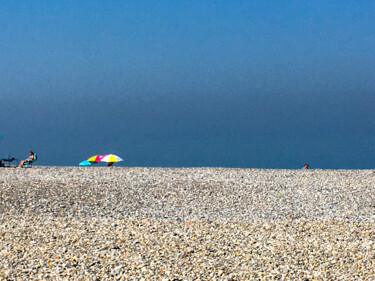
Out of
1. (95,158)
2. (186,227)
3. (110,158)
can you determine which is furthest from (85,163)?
(186,227)

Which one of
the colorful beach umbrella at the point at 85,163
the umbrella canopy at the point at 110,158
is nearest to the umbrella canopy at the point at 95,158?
the umbrella canopy at the point at 110,158

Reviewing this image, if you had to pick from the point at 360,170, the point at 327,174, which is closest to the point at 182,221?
the point at 327,174

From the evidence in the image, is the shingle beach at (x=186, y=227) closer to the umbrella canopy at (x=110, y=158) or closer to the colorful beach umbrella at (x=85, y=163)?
the umbrella canopy at (x=110, y=158)

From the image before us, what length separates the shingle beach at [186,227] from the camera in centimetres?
667

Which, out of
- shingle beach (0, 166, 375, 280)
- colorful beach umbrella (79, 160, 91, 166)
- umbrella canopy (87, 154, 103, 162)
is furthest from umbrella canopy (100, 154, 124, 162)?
shingle beach (0, 166, 375, 280)

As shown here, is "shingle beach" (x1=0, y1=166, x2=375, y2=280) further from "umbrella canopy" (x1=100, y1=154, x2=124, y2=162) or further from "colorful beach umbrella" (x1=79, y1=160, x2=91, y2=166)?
"colorful beach umbrella" (x1=79, y1=160, x2=91, y2=166)

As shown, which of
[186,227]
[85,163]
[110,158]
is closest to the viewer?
[186,227]

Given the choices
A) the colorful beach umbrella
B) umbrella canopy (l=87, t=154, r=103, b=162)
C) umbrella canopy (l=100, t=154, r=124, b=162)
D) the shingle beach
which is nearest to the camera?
the shingle beach

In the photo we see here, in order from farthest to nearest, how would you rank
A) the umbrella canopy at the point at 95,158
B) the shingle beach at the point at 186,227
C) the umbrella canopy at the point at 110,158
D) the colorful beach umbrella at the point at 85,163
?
the colorful beach umbrella at the point at 85,163 < the umbrella canopy at the point at 95,158 < the umbrella canopy at the point at 110,158 < the shingle beach at the point at 186,227

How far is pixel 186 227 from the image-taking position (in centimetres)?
888

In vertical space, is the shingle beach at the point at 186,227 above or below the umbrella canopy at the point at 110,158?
below

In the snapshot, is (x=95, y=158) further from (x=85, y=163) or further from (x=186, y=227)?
(x=186, y=227)

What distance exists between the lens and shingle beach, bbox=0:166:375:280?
21.9 feet

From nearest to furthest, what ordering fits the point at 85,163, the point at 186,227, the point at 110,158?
the point at 186,227, the point at 110,158, the point at 85,163
